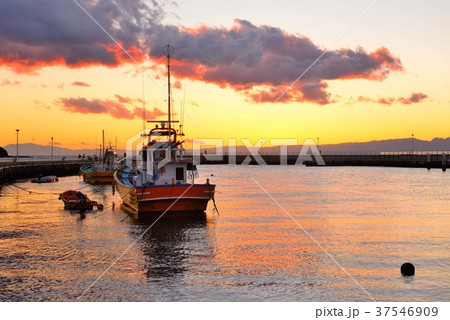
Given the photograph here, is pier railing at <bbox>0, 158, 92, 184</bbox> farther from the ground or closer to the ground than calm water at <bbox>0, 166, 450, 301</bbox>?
farther from the ground

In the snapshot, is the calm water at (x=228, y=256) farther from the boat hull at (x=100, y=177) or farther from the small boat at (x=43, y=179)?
the small boat at (x=43, y=179)

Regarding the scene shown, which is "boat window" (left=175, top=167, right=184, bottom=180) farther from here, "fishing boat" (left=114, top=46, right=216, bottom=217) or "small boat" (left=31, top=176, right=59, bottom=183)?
"small boat" (left=31, top=176, right=59, bottom=183)

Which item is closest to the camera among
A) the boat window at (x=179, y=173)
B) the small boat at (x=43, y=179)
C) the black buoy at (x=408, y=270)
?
the black buoy at (x=408, y=270)

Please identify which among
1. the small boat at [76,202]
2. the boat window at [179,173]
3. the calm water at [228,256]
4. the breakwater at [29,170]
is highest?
the boat window at [179,173]

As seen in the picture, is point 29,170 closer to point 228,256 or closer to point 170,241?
point 170,241

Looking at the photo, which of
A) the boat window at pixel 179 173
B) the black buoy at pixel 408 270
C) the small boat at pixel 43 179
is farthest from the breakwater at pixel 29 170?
the black buoy at pixel 408 270

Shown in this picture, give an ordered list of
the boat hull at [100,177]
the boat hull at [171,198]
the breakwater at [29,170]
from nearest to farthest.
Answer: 1. the boat hull at [171,198]
2. the breakwater at [29,170]
3. the boat hull at [100,177]

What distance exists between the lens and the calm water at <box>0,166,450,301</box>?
18.5 metres

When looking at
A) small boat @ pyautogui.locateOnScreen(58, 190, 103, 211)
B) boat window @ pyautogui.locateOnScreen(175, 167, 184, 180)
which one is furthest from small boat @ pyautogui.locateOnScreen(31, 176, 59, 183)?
boat window @ pyautogui.locateOnScreen(175, 167, 184, 180)

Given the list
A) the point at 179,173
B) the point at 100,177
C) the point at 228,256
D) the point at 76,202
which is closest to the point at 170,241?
the point at 228,256

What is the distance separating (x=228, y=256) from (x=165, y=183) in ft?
53.8

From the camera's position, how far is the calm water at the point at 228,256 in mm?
18453
